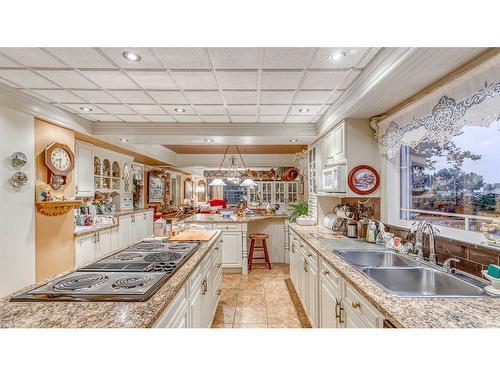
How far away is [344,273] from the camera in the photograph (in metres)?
1.62

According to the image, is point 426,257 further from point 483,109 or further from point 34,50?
point 34,50

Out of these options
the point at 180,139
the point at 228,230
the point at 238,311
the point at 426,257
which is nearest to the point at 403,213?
the point at 426,257

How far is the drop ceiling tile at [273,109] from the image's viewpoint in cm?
292

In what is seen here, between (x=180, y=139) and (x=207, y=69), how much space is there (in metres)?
2.05

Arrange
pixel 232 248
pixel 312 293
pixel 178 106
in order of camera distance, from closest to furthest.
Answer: pixel 312 293 → pixel 178 106 → pixel 232 248

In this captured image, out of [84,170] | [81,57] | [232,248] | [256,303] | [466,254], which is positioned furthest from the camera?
[232,248]

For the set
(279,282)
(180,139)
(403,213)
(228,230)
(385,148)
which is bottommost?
(279,282)

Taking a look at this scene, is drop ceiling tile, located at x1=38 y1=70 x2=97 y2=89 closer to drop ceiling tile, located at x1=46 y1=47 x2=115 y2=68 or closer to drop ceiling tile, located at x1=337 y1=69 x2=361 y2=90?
drop ceiling tile, located at x1=46 y1=47 x2=115 y2=68

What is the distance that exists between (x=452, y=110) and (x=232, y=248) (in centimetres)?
352

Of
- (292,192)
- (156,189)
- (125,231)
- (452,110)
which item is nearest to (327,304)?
(452,110)

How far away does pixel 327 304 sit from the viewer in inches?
78.8

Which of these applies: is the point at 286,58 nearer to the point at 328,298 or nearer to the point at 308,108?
the point at 308,108

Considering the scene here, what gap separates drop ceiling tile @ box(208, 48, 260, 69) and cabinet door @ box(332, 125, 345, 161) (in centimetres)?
144

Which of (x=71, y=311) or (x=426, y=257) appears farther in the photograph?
(x=426, y=257)
